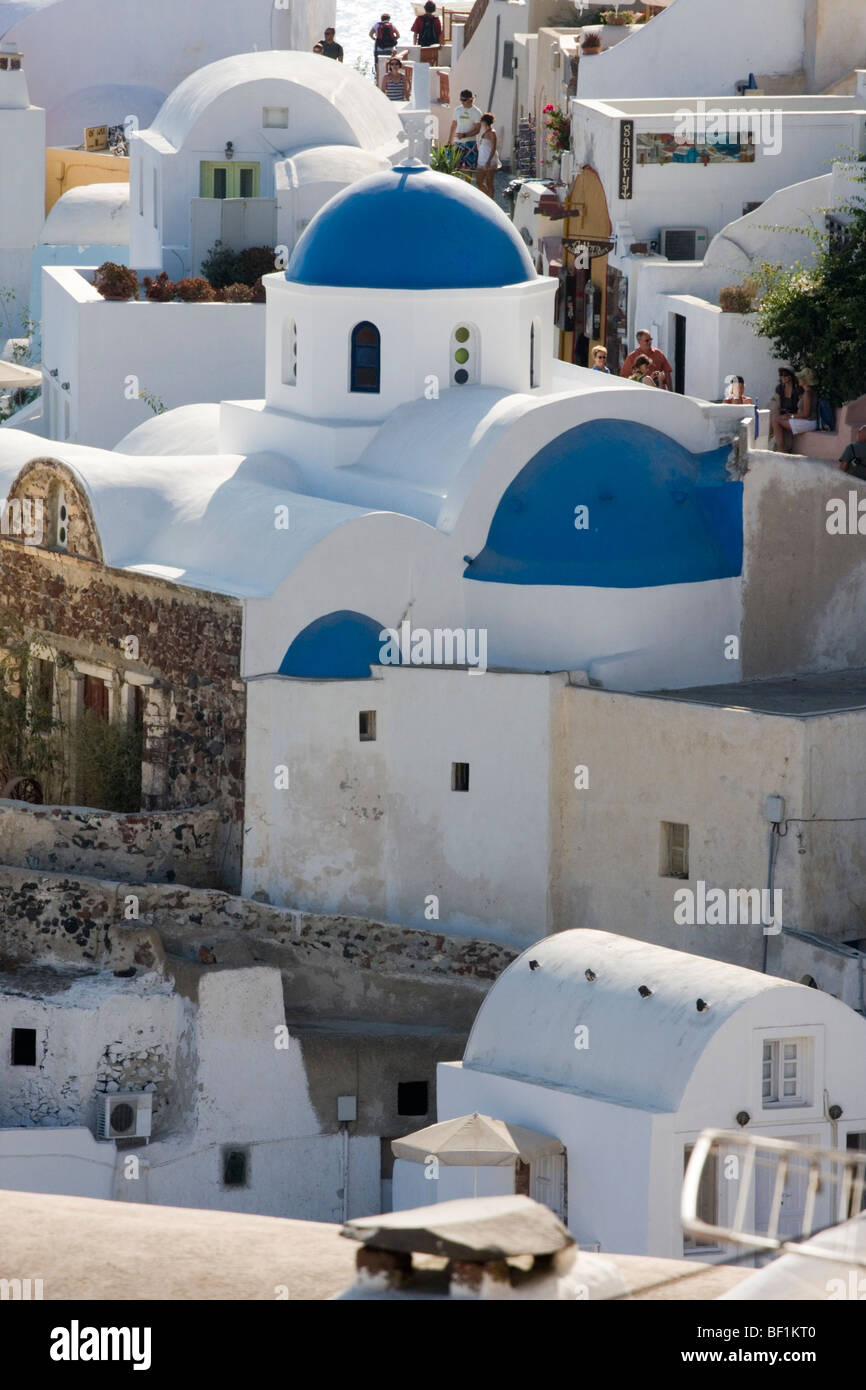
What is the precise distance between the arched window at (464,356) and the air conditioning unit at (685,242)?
8.07 metres

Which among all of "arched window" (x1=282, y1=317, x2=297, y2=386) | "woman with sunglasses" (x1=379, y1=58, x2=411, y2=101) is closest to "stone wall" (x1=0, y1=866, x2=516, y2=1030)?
"arched window" (x1=282, y1=317, x2=297, y2=386)

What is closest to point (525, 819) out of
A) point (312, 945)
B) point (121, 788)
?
point (312, 945)

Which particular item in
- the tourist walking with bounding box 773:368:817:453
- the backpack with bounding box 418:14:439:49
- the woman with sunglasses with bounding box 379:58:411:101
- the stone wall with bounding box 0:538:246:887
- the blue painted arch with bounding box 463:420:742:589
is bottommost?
the stone wall with bounding box 0:538:246:887

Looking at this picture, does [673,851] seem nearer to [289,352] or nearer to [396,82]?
[289,352]

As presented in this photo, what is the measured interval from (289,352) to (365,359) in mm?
1117

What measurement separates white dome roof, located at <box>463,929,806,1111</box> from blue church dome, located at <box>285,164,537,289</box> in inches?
326

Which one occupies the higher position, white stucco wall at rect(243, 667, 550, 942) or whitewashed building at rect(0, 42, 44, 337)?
whitewashed building at rect(0, 42, 44, 337)

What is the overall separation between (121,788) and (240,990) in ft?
10.1

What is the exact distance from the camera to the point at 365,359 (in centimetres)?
3475

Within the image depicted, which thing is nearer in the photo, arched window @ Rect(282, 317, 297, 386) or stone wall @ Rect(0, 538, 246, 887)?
stone wall @ Rect(0, 538, 246, 887)

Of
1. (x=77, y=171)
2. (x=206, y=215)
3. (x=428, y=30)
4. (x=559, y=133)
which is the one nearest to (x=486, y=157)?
(x=559, y=133)

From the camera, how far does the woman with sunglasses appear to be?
5766cm

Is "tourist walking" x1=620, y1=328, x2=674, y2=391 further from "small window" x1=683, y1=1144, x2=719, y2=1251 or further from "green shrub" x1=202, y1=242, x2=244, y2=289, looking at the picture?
"small window" x1=683, y1=1144, x2=719, y2=1251
